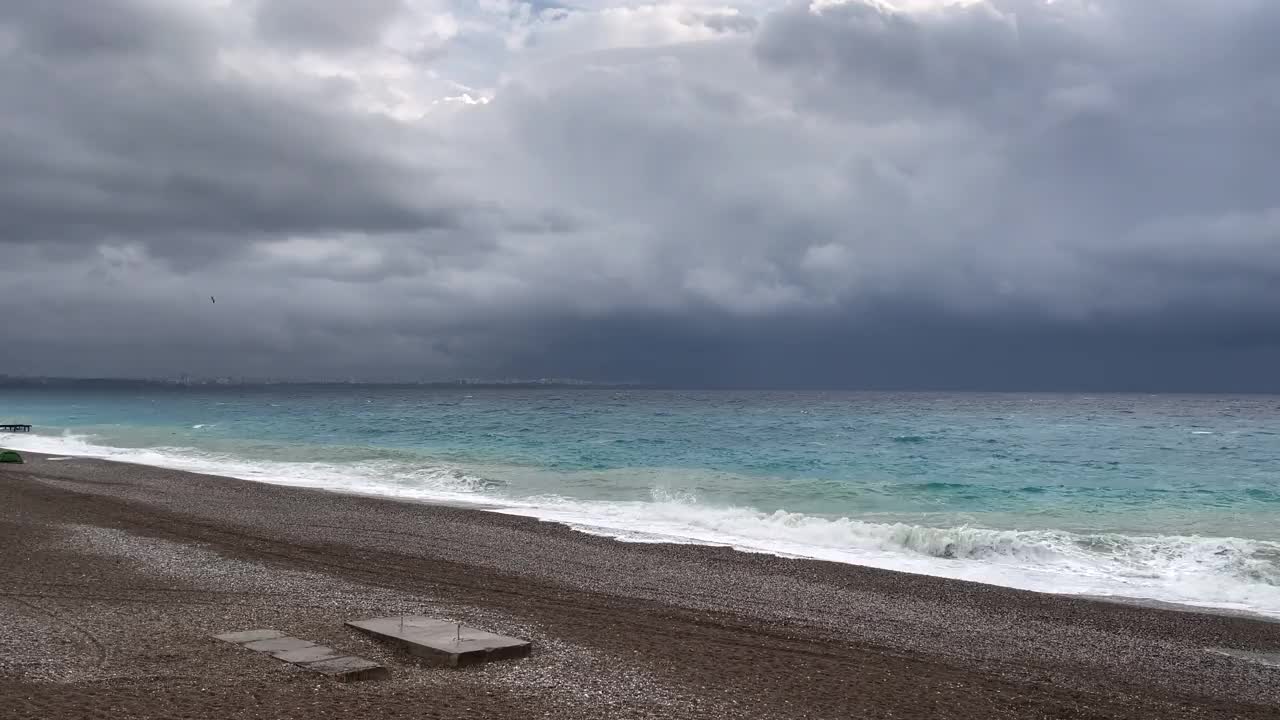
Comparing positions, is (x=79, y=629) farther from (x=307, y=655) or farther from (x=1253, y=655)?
(x=1253, y=655)

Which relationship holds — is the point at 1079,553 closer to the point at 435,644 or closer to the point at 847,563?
the point at 847,563

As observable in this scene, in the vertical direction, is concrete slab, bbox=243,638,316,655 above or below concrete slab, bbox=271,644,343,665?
below

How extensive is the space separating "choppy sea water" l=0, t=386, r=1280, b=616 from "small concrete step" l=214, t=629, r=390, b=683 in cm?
990

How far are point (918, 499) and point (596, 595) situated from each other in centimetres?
1762

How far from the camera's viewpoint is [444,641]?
27.0 feet

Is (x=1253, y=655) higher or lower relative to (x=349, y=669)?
lower

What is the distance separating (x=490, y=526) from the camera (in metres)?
18.6

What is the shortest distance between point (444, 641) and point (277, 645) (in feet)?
4.86

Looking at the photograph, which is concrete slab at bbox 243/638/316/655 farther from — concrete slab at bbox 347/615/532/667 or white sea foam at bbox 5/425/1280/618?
white sea foam at bbox 5/425/1280/618

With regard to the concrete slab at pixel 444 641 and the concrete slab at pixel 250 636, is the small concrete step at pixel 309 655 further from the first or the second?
the concrete slab at pixel 444 641

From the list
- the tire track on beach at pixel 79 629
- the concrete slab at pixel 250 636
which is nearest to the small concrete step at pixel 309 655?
the concrete slab at pixel 250 636

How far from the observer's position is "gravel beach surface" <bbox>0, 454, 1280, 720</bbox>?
7062mm

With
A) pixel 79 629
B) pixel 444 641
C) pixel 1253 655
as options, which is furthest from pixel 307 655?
pixel 1253 655

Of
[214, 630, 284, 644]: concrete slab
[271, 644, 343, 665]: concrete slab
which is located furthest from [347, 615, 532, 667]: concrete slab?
[214, 630, 284, 644]: concrete slab
